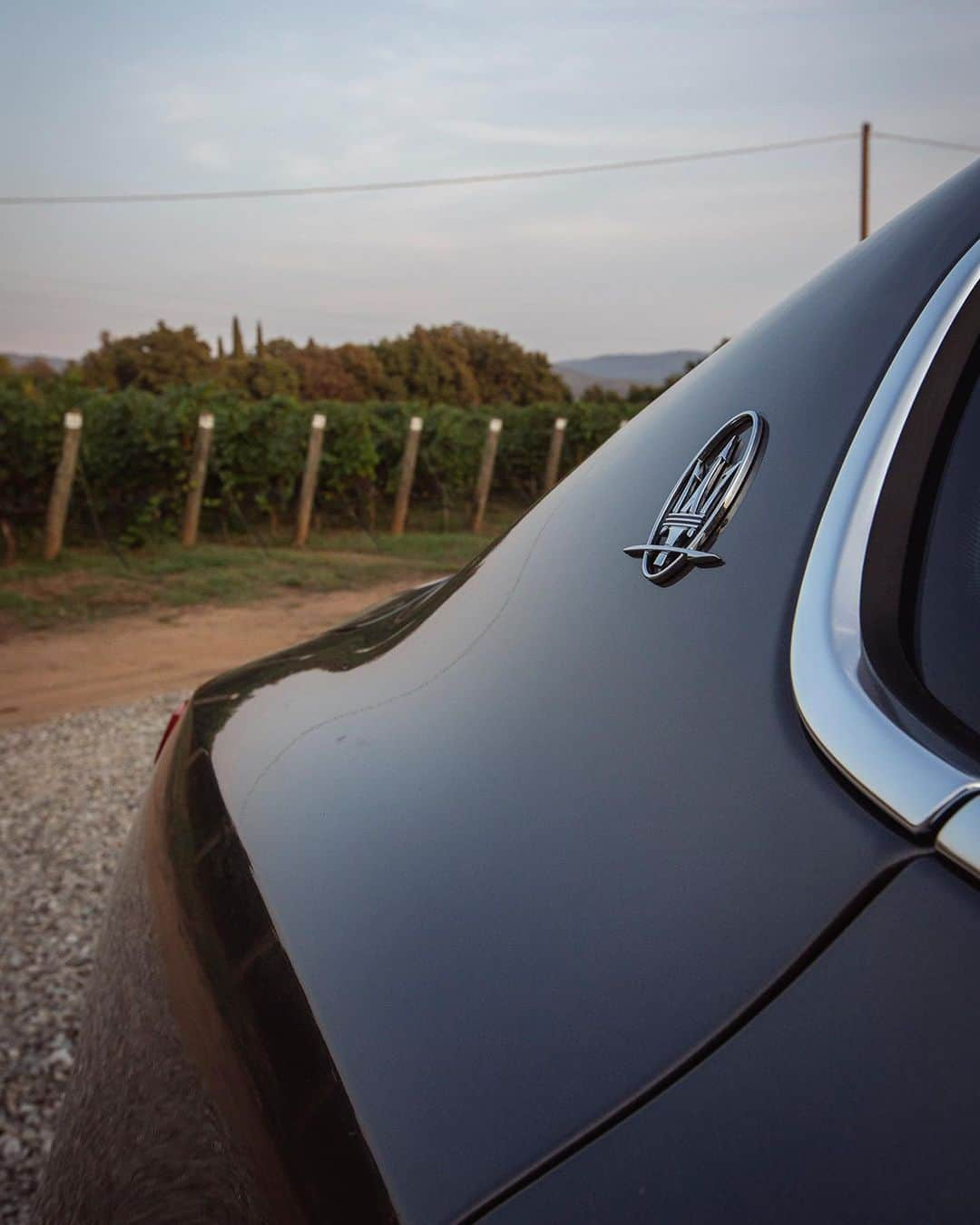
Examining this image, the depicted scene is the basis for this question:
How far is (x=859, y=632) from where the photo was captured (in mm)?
647

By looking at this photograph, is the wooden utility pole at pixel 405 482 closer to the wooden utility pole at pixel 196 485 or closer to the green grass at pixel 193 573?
the green grass at pixel 193 573

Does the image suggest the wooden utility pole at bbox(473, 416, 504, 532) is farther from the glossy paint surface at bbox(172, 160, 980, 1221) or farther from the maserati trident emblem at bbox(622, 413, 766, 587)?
the maserati trident emblem at bbox(622, 413, 766, 587)

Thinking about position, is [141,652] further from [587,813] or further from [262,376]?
[262,376]

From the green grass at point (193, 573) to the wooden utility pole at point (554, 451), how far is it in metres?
4.60

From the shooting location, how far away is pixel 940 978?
482 mm

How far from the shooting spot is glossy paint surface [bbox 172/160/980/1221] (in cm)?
57

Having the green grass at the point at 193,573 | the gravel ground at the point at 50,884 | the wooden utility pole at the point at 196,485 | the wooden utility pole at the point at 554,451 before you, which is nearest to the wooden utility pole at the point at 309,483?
the green grass at the point at 193,573

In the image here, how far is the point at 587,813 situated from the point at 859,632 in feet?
0.69

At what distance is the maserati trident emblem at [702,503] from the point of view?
85cm

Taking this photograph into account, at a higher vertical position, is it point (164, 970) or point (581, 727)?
point (581, 727)

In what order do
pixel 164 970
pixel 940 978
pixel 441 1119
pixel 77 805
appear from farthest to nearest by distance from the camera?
pixel 77 805
pixel 164 970
pixel 441 1119
pixel 940 978

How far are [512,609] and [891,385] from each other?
0.44 meters

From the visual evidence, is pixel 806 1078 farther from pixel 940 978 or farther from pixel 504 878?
pixel 504 878

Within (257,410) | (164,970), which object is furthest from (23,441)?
(164,970)
